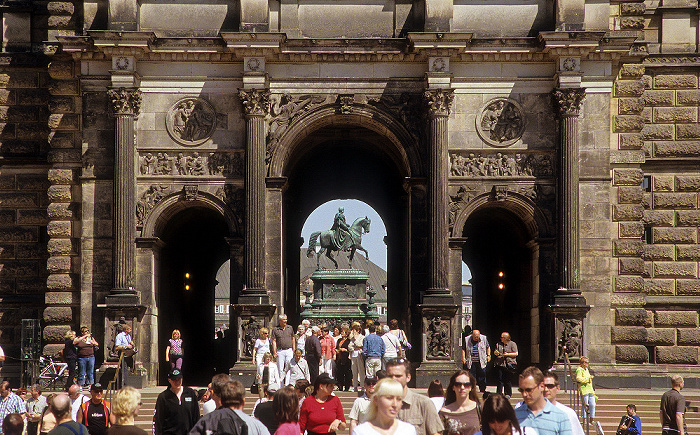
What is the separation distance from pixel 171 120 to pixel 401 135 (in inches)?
256

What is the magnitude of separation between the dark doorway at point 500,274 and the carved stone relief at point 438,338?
3559 millimetres

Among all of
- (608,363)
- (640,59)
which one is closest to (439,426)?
(608,363)

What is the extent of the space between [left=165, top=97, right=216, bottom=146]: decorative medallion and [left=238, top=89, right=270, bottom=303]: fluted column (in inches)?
48.1

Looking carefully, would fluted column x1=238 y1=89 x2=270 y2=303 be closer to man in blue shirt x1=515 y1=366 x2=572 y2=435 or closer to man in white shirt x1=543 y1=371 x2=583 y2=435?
man in white shirt x1=543 y1=371 x2=583 y2=435

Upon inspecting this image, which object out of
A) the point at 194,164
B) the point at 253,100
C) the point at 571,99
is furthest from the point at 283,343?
the point at 571,99

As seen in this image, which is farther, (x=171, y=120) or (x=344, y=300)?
(x=344, y=300)

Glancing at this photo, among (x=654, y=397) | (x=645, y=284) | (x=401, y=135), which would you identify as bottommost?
(x=654, y=397)

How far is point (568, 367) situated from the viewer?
29.7 meters

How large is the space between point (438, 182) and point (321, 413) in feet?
57.1

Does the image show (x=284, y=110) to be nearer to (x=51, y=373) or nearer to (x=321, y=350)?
(x=321, y=350)

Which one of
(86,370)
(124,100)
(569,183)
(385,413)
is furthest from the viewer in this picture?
(124,100)

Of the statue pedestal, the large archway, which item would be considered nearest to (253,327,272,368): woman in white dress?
the large archway

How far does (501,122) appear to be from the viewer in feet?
105

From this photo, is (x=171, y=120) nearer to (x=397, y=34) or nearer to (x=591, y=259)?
(x=397, y=34)
